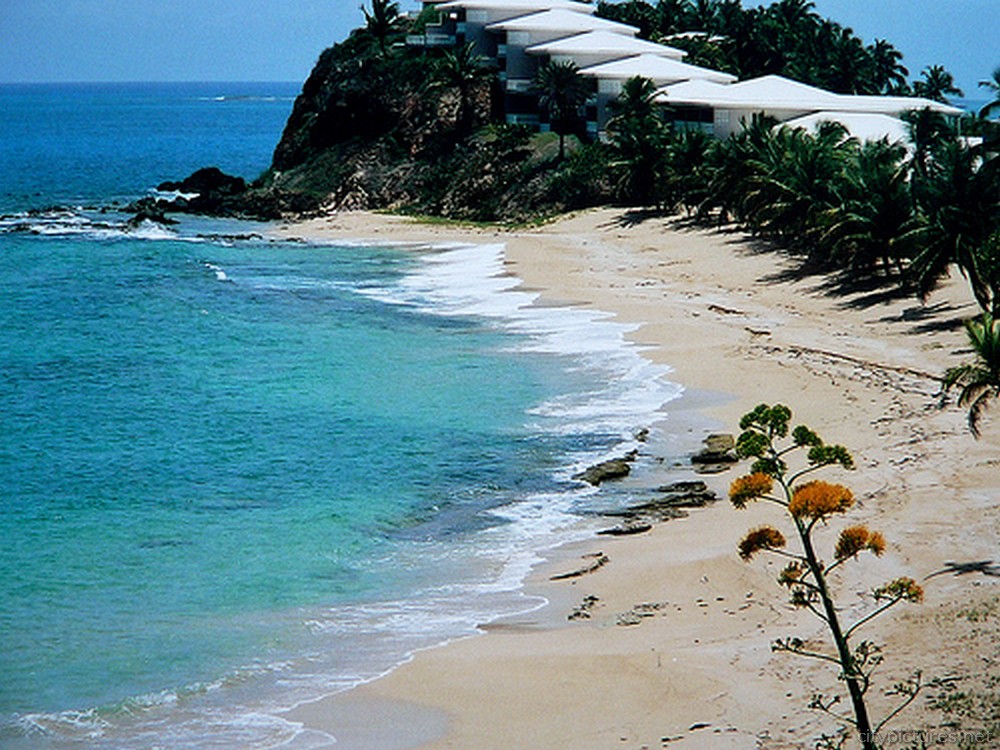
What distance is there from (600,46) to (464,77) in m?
8.11

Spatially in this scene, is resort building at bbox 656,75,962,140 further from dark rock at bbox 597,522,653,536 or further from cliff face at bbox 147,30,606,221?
dark rock at bbox 597,522,653,536

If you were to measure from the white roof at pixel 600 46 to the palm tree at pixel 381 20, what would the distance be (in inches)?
449

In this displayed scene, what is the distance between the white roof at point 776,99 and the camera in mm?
61969

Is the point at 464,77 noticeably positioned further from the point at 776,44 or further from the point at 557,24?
the point at 776,44

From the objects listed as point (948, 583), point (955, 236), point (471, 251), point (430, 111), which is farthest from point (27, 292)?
point (948, 583)

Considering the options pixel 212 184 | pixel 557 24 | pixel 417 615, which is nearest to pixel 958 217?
pixel 417 615

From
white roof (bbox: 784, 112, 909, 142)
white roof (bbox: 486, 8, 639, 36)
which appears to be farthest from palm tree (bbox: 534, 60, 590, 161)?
white roof (bbox: 784, 112, 909, 142)

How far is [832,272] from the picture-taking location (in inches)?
1740

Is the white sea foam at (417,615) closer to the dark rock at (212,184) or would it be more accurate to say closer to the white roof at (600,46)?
the white roof at (600,46)

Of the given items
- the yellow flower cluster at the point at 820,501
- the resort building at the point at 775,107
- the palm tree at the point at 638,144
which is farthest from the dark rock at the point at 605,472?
the palm tree at the point at 638,144

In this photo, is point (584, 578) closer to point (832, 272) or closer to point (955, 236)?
point (955, 236)

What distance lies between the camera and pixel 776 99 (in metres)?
62.3

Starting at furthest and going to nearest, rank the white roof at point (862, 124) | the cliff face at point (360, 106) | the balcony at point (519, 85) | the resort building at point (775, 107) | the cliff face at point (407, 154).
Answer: the cliff face at point (360, 106), the balcony at point (519, 85), the cliff face at point (407, 154), the resort building at point (775, 107), the white roof at point (862, 124)

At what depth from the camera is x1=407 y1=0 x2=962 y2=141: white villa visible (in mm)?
61844
